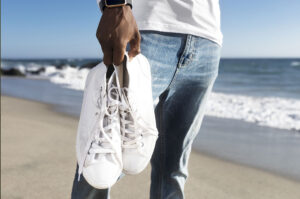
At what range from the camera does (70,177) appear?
2697 millimetres

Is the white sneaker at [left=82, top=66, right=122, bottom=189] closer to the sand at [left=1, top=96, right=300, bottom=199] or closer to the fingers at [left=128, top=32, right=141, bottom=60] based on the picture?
the fingers at [left=128, top=32, right=141, bottom=60]

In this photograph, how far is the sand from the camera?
2.45m

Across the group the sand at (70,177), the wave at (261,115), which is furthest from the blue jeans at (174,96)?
the wave at (261,115)

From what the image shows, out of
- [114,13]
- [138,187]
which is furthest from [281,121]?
[114,13]

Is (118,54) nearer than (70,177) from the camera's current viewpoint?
Yes

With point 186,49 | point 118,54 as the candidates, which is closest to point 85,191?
point 118,54

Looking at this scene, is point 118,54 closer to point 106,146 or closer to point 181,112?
point 106,146

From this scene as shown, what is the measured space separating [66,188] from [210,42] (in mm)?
1762

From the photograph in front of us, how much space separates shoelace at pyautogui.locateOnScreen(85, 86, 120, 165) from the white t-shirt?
278 mm

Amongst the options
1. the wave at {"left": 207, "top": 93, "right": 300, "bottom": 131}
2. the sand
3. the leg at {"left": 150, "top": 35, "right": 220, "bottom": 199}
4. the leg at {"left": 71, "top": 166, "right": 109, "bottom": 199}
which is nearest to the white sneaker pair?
the leg at {"left": 71, "top": 166, "right": 109, "bottom": 199}

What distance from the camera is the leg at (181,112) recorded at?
1196 mm

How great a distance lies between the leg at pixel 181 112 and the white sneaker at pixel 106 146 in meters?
0.30

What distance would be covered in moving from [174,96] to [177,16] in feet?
0.98

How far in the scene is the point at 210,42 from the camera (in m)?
1.23
